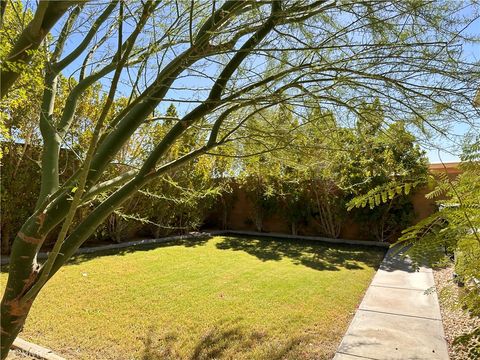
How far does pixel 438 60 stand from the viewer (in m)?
2.32

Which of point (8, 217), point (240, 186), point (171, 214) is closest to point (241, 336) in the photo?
point (8, 217)

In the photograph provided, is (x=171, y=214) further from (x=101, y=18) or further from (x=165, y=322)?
(x=101, y=18)

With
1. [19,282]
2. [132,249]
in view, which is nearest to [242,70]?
[19,282]

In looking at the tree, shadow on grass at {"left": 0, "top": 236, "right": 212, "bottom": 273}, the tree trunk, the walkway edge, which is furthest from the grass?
the tree

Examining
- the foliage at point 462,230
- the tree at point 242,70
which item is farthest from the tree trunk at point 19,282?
the foliage at point 462,230

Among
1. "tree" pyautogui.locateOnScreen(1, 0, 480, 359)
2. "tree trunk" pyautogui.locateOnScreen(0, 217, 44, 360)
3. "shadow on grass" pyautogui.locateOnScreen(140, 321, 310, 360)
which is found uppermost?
"tree" pyautogui.locateOnScreen(1, 0, 480, 359)

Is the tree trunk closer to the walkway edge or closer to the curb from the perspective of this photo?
→ the curb

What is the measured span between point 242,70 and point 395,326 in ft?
14.4

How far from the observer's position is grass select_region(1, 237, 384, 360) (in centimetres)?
436

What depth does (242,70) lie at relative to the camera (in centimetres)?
263

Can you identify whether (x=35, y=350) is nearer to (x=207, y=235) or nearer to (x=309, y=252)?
(x=309, y=252)

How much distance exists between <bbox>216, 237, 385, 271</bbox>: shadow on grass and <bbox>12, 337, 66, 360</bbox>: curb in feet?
20.2

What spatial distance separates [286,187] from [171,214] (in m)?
4.43

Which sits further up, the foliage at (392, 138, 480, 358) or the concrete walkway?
the foliage at (392, 138, 480, 358)
